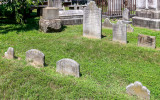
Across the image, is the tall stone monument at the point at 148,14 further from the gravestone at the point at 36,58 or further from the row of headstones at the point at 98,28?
the gravestone at the point at 36,58

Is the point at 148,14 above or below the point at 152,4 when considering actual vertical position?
below

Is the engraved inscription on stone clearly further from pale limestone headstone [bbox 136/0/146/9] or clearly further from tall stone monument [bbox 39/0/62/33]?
tall stone monument [bbox 39/0/62/33]

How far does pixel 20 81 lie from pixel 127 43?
499cm

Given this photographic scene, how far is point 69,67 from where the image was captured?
5.58 m

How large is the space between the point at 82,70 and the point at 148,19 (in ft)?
22.8

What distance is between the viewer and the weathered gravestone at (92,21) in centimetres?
930

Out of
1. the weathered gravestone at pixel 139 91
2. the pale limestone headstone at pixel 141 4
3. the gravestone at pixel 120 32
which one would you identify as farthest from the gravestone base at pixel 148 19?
the weathered gravestone at pixel 139 91

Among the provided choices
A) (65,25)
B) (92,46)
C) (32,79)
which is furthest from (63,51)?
(65,25)

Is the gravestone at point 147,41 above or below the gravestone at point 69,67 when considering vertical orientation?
above

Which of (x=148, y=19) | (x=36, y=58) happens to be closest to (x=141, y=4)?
(x=148, y=19)

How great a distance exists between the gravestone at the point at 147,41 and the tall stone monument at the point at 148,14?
347 cm

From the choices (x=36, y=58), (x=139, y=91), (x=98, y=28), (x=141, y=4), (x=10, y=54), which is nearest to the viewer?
(x=139, y=91)

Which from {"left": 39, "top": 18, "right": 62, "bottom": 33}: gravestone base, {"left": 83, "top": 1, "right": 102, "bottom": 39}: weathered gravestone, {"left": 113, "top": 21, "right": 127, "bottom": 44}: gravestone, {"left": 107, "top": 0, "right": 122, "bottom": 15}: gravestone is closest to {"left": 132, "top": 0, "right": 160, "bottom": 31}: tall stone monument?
{"left": 113, "top": 21, "right": 127, "bottom": 44}: gravestone

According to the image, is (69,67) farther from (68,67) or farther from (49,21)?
(49,21)
